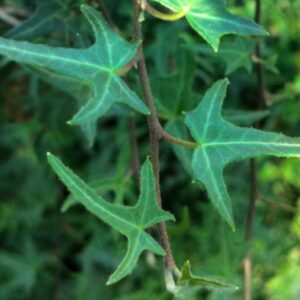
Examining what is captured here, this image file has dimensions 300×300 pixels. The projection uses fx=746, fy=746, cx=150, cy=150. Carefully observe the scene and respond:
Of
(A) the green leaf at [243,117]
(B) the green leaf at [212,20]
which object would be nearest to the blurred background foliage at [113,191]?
(A) the green leaf at [243,117]

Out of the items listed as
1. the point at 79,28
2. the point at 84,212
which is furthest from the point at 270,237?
the point at 79,28

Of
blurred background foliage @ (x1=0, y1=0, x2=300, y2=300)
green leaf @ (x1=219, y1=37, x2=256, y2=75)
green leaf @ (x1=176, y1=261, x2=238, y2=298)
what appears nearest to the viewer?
green leaf @ (x1=176, y1=261, x2=238, y2=298)

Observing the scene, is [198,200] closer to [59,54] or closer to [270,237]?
[270,237]

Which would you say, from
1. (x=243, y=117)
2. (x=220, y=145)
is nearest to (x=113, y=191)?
(x=243, y=117)

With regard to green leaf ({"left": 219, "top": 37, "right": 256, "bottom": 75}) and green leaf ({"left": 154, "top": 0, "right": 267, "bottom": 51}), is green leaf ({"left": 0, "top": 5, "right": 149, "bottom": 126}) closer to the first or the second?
green leaf ({"left": 154, "top": 0, "right": 267, "bottom": 51})

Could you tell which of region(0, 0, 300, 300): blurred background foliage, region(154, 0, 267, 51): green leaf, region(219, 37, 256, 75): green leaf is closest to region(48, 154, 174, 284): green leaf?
region(154, 0, 267, 51): green leaf

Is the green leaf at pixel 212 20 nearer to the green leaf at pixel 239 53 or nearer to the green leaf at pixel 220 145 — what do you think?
the green leaf at pixel 220 145
